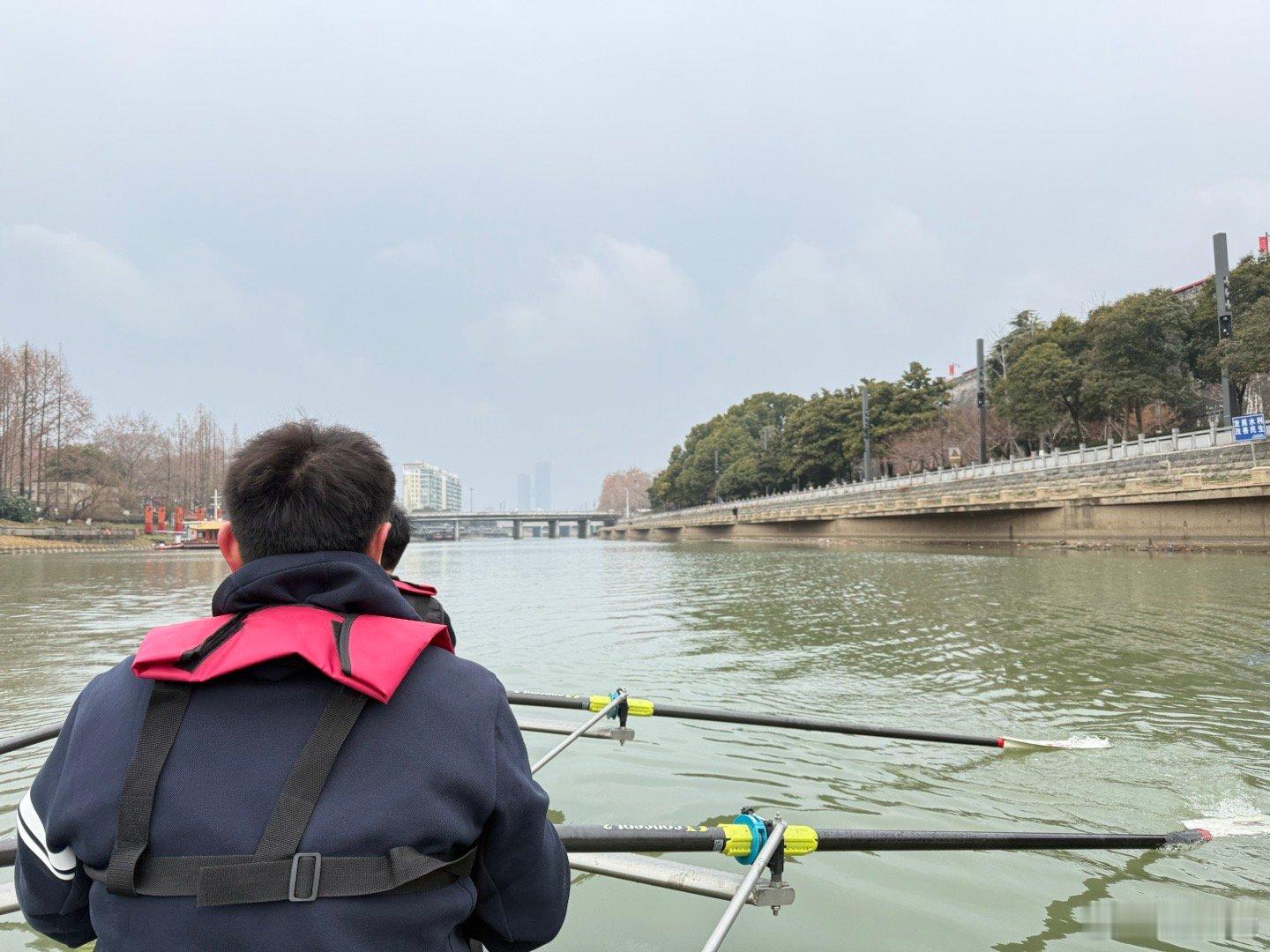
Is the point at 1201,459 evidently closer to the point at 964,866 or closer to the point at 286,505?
the point at 964,866

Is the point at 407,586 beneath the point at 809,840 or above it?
above

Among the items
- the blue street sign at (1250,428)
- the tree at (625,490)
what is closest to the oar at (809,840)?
the blue street sign at (1250,428)

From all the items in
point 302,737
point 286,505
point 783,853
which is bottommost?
point 783,853

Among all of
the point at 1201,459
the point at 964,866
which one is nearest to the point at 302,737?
the point at 964,866

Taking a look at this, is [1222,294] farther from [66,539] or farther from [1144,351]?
[66,539]

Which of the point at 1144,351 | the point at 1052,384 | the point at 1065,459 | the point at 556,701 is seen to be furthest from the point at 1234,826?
the point at 1052,384

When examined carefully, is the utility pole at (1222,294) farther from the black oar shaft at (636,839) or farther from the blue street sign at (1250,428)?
the black oar shaft at (636,839)

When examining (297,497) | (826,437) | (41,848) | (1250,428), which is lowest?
(41,848)

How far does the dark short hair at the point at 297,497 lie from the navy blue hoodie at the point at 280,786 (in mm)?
61

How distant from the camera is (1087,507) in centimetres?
2517

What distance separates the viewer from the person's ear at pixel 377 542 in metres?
1.54

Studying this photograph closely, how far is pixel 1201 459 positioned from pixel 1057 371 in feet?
59.7

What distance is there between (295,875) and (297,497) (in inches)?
24.6

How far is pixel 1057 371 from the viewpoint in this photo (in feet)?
124
